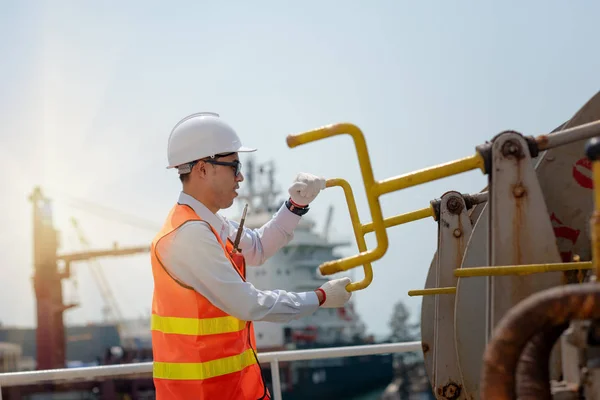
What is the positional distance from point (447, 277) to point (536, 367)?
1.40 metres

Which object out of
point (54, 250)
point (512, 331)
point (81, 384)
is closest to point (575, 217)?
point (512, 331)

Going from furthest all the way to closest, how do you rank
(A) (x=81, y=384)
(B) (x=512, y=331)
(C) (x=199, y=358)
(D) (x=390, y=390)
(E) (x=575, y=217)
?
(D) (x=390, y=390) < (A) (x=81, y=384) < (C) (x=199, y=358) < (E) (x=575, y=217) < (B) (x=512, y=331)

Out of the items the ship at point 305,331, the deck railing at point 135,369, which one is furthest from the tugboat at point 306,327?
the deck railing at point 135,369

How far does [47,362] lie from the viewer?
33.3 metres

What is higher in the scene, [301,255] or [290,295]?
[301,255]

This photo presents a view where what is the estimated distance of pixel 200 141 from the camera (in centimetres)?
275

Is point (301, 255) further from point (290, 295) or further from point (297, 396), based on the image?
point (290, 295)

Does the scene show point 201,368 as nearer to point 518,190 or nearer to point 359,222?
point 359,222

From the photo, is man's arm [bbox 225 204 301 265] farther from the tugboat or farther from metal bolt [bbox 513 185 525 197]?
the tugboat

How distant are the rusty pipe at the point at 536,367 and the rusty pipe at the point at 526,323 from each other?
0.04 metres

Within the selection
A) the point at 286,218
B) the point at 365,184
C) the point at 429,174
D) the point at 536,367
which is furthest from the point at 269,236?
the point at 536,367

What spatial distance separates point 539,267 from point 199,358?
111 cm

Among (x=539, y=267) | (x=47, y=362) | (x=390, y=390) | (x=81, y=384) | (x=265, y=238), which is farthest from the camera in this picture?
(x=390, y=390)

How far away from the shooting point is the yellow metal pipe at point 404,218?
272 centimetres
